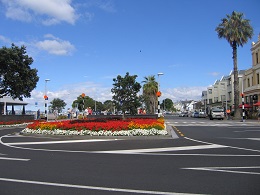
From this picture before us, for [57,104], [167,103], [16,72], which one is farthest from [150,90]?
[167,103]

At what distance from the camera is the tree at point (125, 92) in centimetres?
3216

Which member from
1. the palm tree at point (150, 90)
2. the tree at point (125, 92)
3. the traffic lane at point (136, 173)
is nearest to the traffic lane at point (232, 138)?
the traffic lane at point (136, 173)

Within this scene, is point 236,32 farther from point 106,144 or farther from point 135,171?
point 135,171

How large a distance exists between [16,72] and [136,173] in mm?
30500

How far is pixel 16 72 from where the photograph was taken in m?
35.6

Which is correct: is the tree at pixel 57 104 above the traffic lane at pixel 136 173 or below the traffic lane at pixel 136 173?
above

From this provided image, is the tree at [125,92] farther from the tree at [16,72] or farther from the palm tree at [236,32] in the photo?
the palm tree at [236,32]

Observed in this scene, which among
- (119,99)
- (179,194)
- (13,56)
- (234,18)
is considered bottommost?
(179,194)

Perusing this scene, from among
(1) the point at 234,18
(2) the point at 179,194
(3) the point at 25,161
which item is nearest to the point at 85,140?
(3) the point at 25,161

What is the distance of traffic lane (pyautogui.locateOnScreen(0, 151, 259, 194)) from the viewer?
22.6ft

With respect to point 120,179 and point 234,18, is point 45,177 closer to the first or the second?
point 120,179

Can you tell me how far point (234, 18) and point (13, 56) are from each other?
108ft

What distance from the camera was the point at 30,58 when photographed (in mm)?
36812

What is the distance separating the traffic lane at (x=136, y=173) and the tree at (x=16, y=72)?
2563 cm
